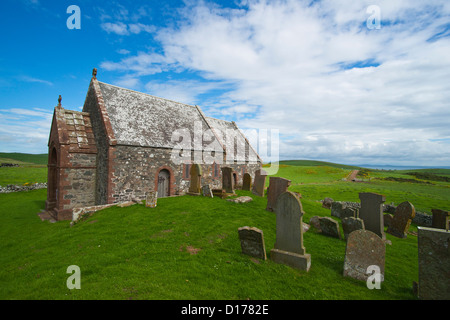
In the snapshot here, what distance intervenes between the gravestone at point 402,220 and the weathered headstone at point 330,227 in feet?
14.9

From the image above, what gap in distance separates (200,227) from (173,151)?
971cm

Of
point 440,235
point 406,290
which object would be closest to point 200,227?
Result: point 406,290

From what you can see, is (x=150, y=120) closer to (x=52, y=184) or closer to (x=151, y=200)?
(x=151, y=200)

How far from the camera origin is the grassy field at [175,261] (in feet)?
18.5

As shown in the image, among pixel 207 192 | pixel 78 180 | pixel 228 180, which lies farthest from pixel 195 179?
pixel 78 180

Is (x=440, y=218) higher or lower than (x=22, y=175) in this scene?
lower

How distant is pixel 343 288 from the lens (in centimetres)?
598

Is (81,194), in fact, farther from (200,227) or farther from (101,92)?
(200,227)

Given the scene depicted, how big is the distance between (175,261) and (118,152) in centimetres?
1111

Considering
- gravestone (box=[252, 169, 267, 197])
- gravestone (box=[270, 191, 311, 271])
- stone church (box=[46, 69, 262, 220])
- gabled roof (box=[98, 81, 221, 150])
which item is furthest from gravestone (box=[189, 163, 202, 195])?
gravestone (box=[270, 191, 311, 271])

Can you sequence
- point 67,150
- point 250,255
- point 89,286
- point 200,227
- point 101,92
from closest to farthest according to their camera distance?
point 89,286, point 250,255, point 200,227, point 67,150, point 101,92

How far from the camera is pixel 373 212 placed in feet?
37.9

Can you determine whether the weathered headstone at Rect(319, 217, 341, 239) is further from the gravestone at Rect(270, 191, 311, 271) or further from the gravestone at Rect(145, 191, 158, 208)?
the gravestone at Rect(145, 191, 158, 208)

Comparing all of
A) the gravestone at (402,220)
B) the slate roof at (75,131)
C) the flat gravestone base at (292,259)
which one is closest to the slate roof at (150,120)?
the slate roof at (75,131)
